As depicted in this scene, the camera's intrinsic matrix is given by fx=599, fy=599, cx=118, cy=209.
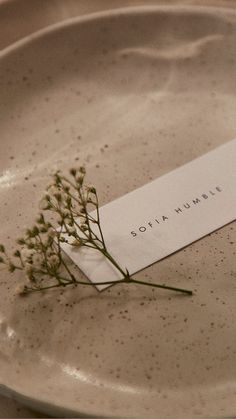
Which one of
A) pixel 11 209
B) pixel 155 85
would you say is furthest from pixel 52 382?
pixel 155 85

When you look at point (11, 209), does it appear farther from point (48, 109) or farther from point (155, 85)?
point (155, 85)

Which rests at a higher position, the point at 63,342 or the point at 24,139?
the point at 24,139

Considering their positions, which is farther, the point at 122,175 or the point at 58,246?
the point at 122,175

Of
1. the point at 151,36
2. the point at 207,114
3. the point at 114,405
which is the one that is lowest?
the point at 114,405

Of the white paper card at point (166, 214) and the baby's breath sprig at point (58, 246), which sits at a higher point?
the baby's breath sprig at point (58, 246)

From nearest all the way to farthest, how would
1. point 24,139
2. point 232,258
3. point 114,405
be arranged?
point 114,405, point 232,258, point 24,139
